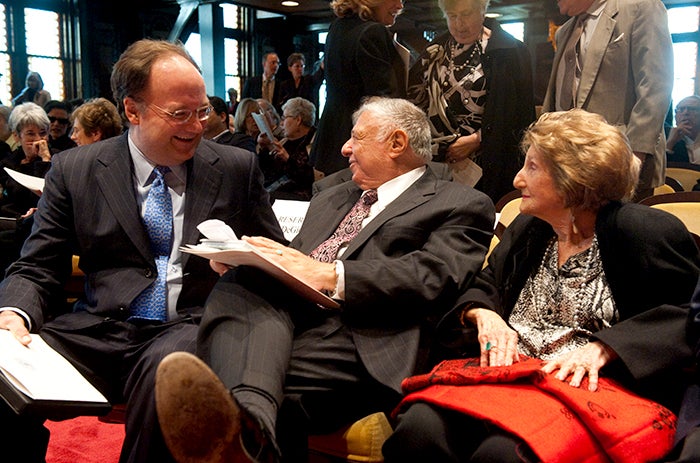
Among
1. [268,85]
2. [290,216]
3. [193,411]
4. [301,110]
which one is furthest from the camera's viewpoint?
[268,85]

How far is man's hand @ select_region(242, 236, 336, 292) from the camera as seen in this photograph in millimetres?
2172

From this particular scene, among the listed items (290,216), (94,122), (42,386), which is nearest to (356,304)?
(42,386)

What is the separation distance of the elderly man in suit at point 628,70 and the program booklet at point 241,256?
1.67 meters

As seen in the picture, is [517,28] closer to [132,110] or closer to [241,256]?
[132,110]

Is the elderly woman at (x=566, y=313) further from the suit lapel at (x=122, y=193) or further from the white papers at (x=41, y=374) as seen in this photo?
the suit lapel at (x=122, y=193)

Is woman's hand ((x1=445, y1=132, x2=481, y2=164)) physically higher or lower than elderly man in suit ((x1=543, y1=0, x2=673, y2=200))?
lower

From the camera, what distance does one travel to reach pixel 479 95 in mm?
3523

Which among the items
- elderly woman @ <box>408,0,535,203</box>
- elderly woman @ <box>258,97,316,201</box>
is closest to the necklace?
elderly woman @ <box>408,0,535,203</box>

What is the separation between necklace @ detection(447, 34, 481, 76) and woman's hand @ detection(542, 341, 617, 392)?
6.19 ft

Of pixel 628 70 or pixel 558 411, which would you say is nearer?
pixel 558 411

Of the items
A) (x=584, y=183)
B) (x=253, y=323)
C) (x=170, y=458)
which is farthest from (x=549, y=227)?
(x=170, y=458)

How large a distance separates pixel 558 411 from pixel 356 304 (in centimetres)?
65

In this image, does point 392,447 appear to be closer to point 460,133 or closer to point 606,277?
point 606,277

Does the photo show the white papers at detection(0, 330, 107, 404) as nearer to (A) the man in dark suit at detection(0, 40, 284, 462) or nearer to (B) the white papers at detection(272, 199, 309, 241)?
(A) the man in dark suit at detection(0, 40, 284, 462)
